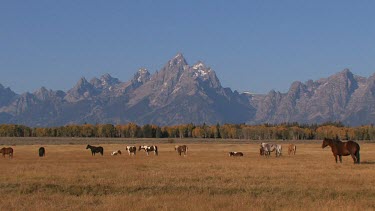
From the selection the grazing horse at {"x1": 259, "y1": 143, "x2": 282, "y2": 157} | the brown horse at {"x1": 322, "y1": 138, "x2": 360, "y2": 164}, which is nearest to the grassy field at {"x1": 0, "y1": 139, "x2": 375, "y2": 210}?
the brown horse at {"x1": 322, "y1": 138, "x2": 360, "y2": 164}

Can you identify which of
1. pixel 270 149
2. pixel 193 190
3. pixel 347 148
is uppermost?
pixel 347 148

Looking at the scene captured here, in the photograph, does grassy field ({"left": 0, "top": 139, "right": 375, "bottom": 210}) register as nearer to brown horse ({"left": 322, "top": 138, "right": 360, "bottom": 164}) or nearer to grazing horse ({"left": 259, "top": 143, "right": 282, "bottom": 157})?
brown horse ({"left": 322, "top": 138, "right": 360, "bottom": 164})

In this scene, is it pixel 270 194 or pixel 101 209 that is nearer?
pixel 101 209

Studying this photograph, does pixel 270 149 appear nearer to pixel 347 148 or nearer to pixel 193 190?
pixel 347 148

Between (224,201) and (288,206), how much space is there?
2249mm

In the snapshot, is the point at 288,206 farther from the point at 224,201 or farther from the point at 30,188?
the point at 30,188

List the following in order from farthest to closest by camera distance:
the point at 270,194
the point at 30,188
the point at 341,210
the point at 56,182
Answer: the point at 56,182
the point at 30,188
the point at 270,194
the point at 341,210

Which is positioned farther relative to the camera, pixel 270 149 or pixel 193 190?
pixel 270 149

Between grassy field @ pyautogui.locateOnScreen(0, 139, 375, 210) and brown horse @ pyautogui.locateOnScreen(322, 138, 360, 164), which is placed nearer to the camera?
grassy field @ pyautogui.locateOnScreen(0, 139, 375, 210)

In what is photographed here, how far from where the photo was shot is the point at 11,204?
59.6 ft

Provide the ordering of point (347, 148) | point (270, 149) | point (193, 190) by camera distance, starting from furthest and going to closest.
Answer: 1. point (270, 149)
2. point (347, 148)
3. point (193, 190)

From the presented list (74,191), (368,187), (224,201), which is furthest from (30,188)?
(368,187)

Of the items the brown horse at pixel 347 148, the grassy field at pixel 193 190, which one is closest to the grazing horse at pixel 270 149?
the brown horse at pixel 347 148

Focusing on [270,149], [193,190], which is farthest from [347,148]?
[193,190]
